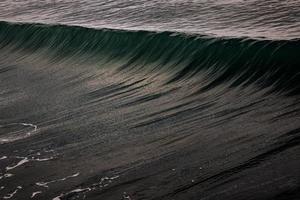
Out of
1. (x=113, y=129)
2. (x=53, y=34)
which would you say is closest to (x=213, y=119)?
(x=113, y=129)

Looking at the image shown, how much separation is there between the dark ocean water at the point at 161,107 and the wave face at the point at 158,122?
0.07ft

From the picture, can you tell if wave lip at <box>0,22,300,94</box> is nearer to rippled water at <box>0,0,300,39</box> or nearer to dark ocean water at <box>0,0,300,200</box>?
dark ocean water at <box>0,0,300,200</box>

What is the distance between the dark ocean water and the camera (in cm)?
514

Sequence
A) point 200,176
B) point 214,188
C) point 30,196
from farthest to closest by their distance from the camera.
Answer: point 30,196 → point 200,176 → point 214,188

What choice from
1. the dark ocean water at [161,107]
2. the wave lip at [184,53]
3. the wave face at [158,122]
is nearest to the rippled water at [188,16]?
the dark ocean water at [161,107]

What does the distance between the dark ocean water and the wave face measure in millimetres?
20

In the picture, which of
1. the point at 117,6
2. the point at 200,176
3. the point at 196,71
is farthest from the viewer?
the point at 117,6

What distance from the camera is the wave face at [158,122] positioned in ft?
16.6

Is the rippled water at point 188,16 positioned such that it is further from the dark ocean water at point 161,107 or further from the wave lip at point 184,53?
the wave lip at point 184,53

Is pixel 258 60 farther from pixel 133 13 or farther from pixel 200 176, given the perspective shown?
pixel 133 13

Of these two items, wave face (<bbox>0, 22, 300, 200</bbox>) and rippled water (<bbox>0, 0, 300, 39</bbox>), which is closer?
wave face (<bbox>0, 22, 300, 200</bbox>)

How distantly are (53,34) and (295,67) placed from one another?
804cm

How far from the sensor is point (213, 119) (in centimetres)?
646

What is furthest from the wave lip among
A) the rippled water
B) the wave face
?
the rippled water
